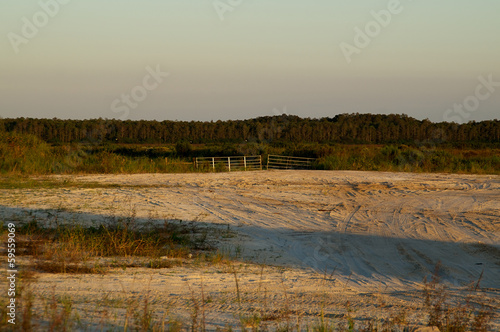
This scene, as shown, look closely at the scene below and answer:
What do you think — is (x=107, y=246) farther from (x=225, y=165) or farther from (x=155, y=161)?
(x=225, y=165)

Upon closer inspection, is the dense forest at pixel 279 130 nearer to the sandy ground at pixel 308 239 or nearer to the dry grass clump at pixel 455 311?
the sandy ground at pixel 308 239

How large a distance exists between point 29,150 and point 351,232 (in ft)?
69.8

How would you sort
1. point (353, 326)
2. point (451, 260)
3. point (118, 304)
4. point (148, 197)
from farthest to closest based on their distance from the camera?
1. point (148, 197)
2. point (451, 260)
3. point (118, 304)
4. point (353, 326)

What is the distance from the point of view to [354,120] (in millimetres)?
116562

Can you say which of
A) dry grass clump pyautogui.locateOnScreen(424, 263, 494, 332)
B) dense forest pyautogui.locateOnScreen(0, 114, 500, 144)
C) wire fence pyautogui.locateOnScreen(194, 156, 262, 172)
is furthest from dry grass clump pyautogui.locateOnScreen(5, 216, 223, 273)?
dense forest pyautogui.locateOnScreen(0, 114, 500, 144)

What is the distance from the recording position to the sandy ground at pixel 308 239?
698 cm

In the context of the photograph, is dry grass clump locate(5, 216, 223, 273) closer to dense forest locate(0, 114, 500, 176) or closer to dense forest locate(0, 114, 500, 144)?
dense forest locate(0, 114, 500, 176)

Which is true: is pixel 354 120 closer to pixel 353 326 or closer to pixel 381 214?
pixel 381 214

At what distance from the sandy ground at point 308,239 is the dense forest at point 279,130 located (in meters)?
61.9

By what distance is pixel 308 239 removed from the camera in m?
11.9

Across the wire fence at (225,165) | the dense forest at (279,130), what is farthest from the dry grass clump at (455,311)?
the dense forest at (279,130)

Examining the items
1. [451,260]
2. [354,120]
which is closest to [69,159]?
[451,260]

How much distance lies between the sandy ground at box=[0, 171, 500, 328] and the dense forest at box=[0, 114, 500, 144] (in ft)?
203

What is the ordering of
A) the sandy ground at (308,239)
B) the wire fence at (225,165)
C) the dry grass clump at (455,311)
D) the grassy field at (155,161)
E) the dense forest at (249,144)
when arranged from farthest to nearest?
the wire fence at (225,165), the dense forest at (249,144), the grassy field at (155,161), the sandy ground at (308,239), the dry grass clump at (455,311)
